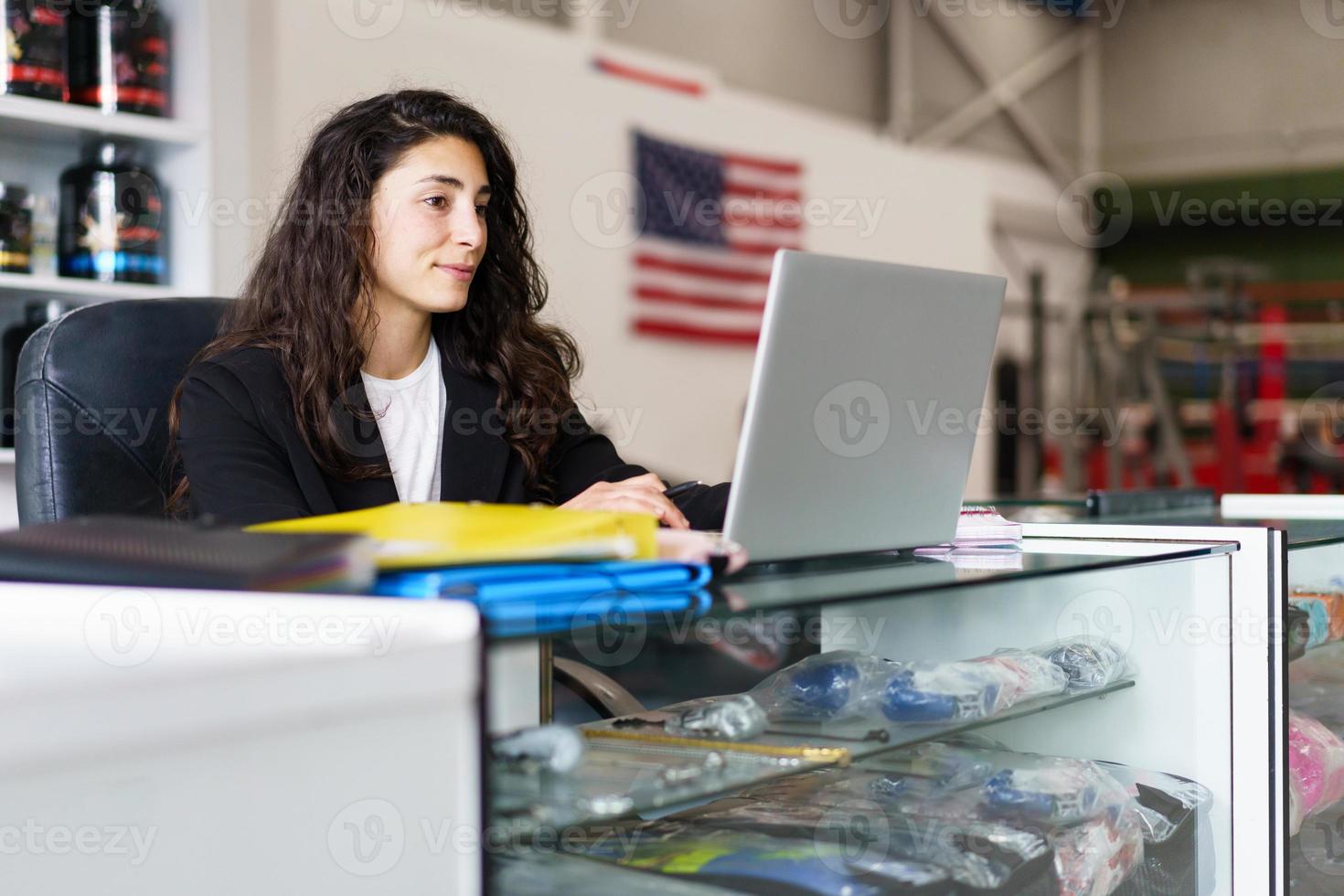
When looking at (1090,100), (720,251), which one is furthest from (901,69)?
(720,251)

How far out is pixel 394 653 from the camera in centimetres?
68

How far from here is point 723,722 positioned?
88 centimetres

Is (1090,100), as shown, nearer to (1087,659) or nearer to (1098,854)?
(1087,659)

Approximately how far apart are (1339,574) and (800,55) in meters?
6.97

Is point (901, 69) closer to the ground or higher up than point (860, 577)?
higher up

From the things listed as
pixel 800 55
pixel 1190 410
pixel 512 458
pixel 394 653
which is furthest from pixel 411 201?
pixel 1190 410

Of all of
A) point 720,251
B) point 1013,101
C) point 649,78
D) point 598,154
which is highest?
point 1013,101

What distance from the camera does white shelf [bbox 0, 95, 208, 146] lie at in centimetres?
253

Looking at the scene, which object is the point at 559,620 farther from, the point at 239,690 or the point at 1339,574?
the point at 1339,574

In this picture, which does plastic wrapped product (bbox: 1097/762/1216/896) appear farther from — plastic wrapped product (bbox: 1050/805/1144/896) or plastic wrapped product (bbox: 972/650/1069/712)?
plastic wrapped product (bbox: 972/650/1069/712)

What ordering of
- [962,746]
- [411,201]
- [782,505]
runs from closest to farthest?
[782,505], [962,746], [411,201]

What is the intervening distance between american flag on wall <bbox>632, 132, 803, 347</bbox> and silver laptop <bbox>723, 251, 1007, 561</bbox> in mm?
3782

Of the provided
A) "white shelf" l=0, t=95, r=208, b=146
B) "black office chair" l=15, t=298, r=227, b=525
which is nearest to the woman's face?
"black office chair" l=15, t=298, r=227, b=525

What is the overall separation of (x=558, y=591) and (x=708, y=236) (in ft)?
15.2
